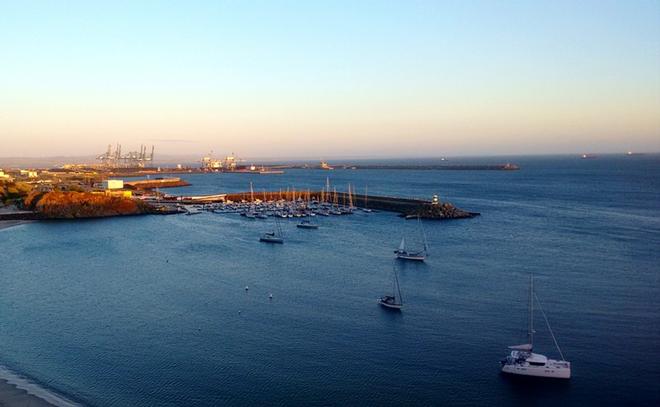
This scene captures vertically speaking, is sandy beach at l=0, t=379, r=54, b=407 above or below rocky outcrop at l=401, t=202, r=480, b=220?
below

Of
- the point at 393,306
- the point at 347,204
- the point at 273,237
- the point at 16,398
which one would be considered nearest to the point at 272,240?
the point at 273,237

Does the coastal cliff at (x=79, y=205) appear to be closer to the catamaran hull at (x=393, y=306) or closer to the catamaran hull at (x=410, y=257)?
the catamaran hull at (x=410, y=257)

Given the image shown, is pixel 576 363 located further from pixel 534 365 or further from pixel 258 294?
pixel 258 294

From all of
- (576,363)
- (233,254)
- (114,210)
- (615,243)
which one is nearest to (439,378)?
(576,363)

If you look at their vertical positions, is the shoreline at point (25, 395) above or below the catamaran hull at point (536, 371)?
below

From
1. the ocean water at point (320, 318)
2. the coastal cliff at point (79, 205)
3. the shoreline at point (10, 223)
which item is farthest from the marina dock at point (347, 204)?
the shoreline at point (10, 223)

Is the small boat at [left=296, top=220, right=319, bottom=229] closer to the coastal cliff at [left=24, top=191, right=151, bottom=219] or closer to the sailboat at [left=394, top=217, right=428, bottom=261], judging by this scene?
the sailboat at [left=394, top=217, right=428, bottom=261]

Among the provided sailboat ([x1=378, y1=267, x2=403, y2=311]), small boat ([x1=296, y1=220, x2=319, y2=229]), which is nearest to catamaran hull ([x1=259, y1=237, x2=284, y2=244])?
small boat ([x1=296, y1=220, x2=319, y2=229])
